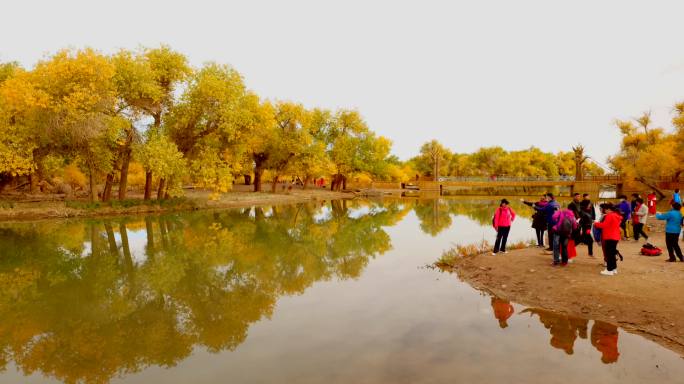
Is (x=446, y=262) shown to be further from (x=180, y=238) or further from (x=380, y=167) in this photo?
(x=380, y=167)

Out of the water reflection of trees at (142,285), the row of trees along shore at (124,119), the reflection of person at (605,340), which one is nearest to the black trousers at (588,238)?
the reflection of person at (605,340)

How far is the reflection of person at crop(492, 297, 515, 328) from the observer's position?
8469 millimetres

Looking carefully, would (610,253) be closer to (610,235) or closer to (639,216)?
(610,235)

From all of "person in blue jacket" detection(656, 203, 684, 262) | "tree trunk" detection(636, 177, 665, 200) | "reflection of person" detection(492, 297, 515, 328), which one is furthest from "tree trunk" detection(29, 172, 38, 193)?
"tree trunk" detection(636, 177, 665, 200)

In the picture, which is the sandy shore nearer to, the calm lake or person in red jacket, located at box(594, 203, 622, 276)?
the calm lake

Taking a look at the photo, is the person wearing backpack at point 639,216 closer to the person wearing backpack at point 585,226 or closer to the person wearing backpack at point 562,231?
the person wearing backpack at point 585,226

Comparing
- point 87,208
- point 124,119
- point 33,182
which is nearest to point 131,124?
point 124,119

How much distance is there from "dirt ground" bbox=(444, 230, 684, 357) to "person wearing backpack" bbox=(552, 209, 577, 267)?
340mm

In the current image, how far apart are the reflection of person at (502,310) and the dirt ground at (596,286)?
1.14 ft

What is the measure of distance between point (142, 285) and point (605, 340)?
1171 centimetres

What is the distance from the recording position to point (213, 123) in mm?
33688

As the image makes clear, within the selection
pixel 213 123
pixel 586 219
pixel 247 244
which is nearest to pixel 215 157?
pixel 213 123

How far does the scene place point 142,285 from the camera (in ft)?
38.7

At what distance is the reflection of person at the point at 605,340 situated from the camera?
21.8 ft
